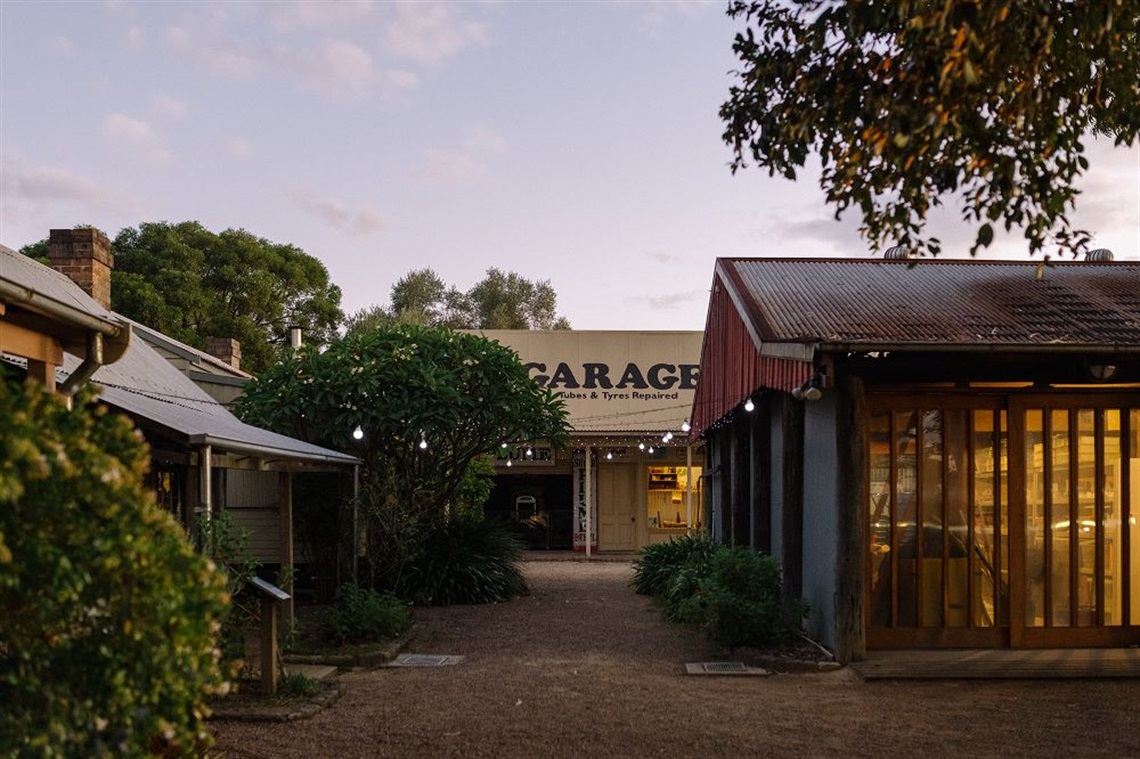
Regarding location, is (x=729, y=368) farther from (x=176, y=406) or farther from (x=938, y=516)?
(x=176, y=406)

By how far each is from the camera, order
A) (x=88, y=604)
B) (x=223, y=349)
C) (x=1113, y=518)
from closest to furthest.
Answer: (x=88, y=604) → (x=1113, y=518) → (x=223, y=349)

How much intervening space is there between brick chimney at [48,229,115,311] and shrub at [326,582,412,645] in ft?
21.0

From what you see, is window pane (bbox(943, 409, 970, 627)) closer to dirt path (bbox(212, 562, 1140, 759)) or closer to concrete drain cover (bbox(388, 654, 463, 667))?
dirt path (bbox(212, 562, 1140, 759))

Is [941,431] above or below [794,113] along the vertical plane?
below

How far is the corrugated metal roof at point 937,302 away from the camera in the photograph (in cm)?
970

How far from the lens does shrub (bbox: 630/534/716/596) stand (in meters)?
16.5

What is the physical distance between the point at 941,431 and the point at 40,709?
27.4ft

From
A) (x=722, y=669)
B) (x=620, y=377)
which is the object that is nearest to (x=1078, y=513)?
(x=722, y=669)

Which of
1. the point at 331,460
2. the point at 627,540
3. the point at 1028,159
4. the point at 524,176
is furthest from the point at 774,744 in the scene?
the point at 627,540

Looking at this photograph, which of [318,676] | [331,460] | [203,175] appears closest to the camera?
[318,676]

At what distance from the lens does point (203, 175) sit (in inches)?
699

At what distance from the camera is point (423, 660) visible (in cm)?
1105

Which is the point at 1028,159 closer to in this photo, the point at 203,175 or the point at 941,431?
the point at 941,431

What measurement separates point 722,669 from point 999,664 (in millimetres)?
2252
